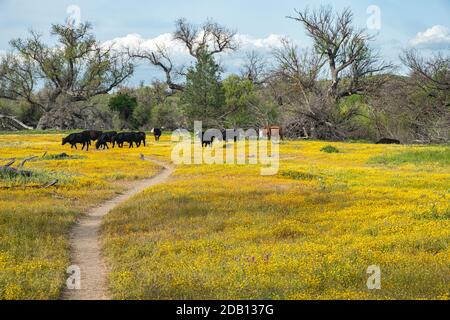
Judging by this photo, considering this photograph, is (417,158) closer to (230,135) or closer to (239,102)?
(230,135)

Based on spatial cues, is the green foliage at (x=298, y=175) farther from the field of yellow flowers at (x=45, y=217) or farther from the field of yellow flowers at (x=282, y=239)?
the field of yellow flowers at (x=45, y=217)

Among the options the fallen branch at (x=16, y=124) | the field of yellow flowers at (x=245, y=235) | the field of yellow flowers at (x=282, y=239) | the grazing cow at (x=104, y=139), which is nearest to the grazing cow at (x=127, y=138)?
the grazing cow at (x=104, y=139)

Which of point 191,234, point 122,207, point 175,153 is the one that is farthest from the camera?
point 175,153

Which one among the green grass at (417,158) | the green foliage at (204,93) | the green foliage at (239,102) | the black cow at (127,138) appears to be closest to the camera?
the green grass at (417,158)

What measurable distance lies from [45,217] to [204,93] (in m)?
56.1

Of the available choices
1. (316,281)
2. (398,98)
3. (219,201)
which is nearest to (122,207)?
(219,201)

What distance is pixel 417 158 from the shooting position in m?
31.1

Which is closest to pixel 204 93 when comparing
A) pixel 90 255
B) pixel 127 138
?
pixel 127 138

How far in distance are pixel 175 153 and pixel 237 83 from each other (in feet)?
109

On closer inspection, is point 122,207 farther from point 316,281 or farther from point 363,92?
point 363,92

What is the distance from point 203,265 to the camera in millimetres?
9758

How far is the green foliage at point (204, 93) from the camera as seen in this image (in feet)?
227

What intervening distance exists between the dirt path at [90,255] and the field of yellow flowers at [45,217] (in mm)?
240

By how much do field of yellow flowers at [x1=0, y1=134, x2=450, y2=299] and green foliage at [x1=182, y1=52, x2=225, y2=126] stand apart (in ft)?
150
